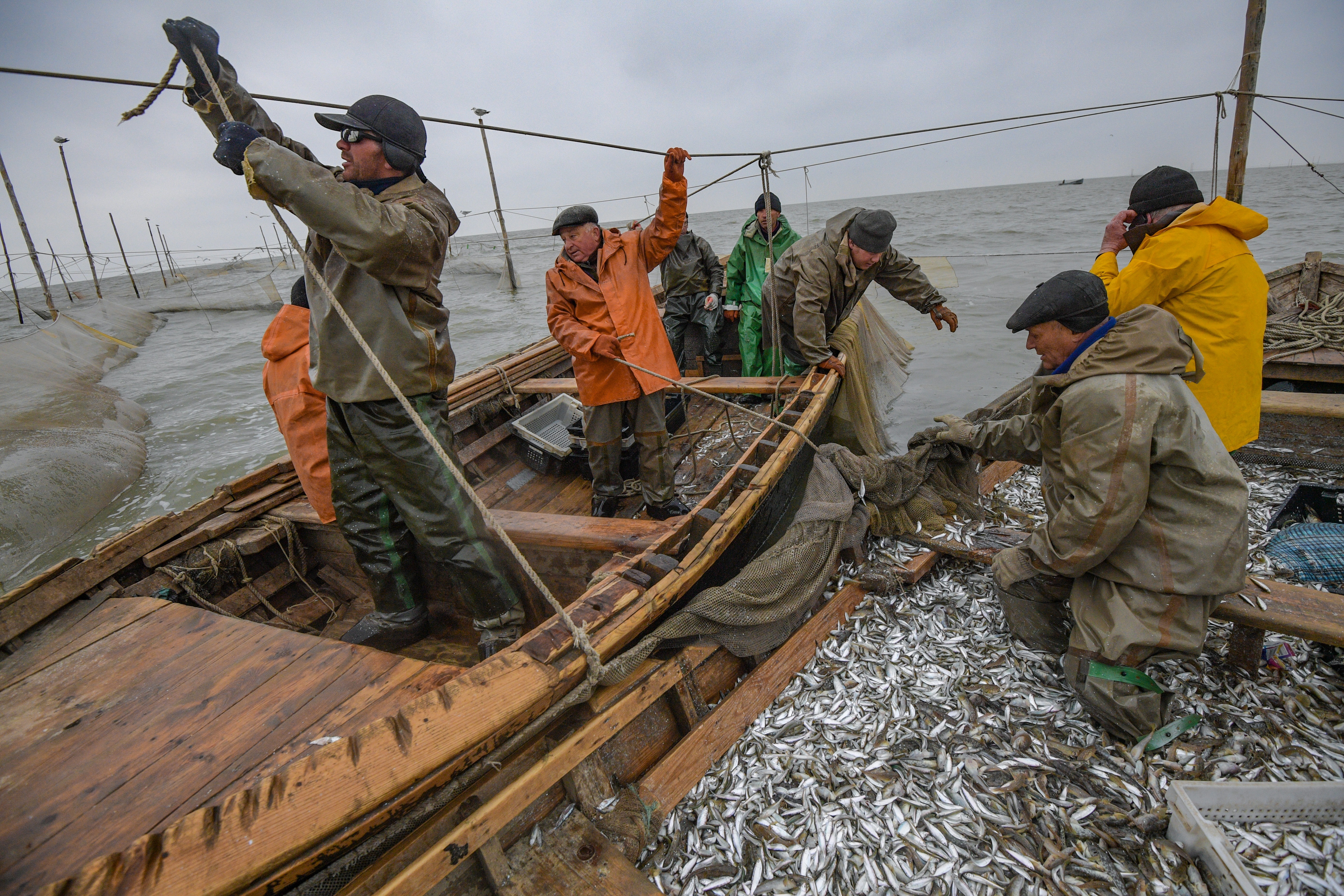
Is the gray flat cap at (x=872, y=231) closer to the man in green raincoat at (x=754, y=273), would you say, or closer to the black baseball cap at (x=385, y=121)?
the man in green raincoat at (x=754, y=273)

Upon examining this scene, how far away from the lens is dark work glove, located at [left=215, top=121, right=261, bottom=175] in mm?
2361

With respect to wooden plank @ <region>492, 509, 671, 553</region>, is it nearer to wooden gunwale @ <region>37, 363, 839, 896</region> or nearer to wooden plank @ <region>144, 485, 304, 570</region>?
wooden gunwale @ <region>37, 363, 839, 896</region>

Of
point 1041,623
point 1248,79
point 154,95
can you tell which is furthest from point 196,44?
point 1248,79

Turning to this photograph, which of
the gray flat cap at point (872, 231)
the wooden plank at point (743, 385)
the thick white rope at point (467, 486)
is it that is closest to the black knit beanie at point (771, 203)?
the gray flat cap at point (872, 231)

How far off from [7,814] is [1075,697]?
459 cm

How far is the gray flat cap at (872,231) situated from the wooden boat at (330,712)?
252cm

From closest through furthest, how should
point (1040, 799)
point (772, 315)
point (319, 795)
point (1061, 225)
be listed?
point (319, 795) → point (1040, 799) → point (772, 315) → point (1061, 225)

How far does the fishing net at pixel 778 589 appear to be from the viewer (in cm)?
291

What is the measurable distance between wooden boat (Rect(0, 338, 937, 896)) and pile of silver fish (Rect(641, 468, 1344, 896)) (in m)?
0.26

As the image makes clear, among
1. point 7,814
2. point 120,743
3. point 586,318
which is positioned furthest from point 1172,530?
point 7,814

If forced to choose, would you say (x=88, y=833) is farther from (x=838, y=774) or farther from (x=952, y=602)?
(x=952, y=602)

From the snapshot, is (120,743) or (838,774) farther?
(838,774)

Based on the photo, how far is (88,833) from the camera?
189 cm

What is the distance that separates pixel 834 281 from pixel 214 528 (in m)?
5.59
